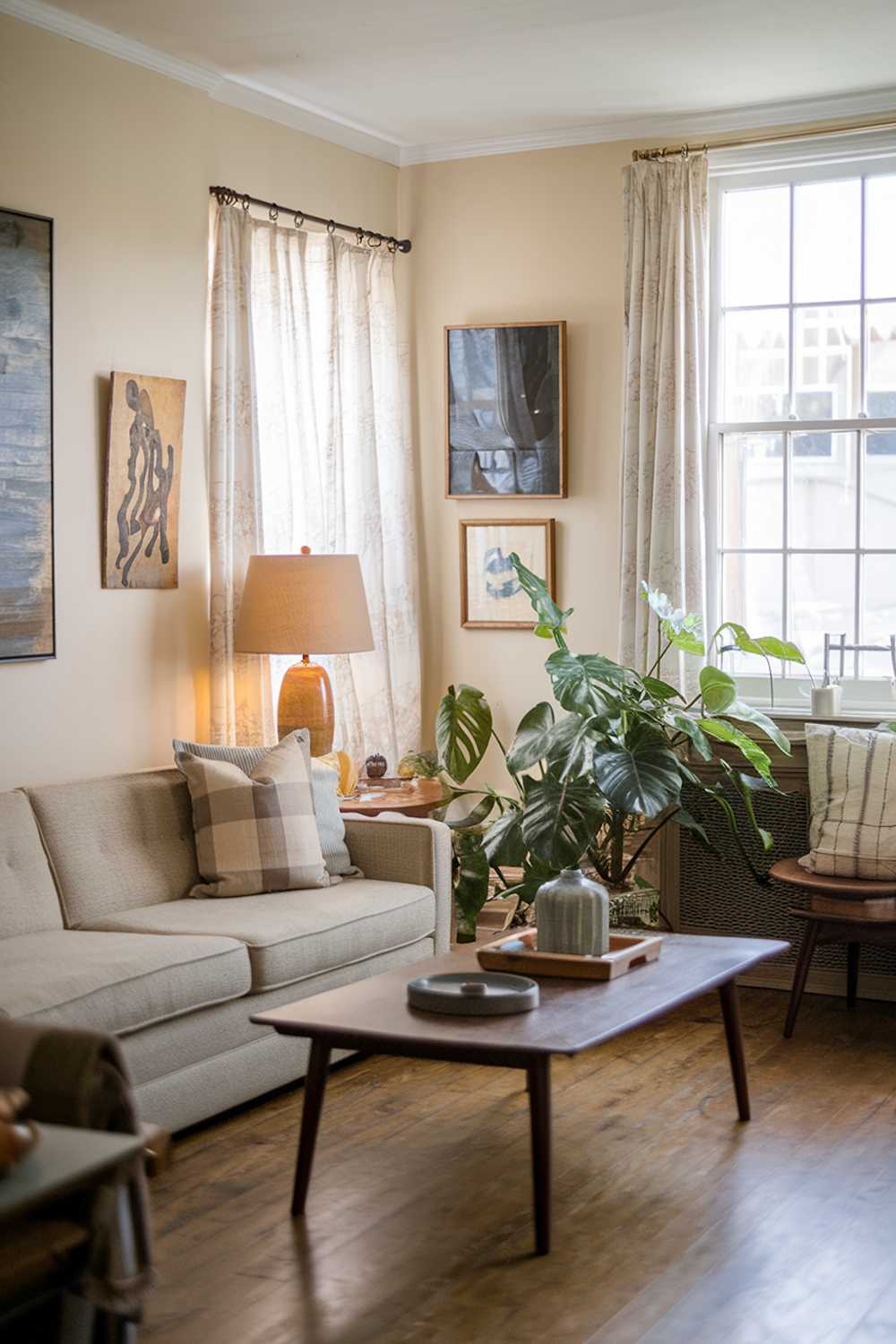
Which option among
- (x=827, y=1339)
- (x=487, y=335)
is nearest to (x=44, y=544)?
(x=487, y=335)

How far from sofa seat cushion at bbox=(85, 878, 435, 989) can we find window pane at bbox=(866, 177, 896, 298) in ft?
8.35

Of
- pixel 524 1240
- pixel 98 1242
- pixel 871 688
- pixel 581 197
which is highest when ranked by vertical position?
pixel 581 197

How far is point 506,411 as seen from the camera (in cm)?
580

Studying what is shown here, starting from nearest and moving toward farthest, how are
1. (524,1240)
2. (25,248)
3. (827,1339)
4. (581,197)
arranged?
(827,1339), (524,1240), (25,248), (581,197)

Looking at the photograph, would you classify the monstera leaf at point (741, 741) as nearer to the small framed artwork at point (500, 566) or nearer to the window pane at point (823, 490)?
the window pane at point (823, 490)

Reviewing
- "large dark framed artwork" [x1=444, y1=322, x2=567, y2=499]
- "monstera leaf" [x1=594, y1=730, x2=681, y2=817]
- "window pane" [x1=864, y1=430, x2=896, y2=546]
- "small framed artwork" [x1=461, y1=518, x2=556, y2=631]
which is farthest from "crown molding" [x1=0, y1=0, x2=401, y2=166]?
"monstera leaf" [x1=594, y1=730, x2=681, y2=817]

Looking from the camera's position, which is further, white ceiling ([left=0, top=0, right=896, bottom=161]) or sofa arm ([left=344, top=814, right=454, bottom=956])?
sofa arm ([left=344, top=814, right=454, bottom=956])

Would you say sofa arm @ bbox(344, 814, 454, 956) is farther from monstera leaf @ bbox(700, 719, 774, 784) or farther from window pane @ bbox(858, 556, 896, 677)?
window pane @ bbox(858, 556, 896, 677)

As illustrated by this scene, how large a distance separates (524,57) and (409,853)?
246 cm

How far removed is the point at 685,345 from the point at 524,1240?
3236mm

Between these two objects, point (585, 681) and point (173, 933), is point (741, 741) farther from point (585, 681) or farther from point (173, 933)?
point (173, 933)

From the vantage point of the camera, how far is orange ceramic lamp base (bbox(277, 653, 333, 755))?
5.05 meters

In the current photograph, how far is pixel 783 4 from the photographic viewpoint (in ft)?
14.3

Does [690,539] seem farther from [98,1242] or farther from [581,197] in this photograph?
[98,1242]
